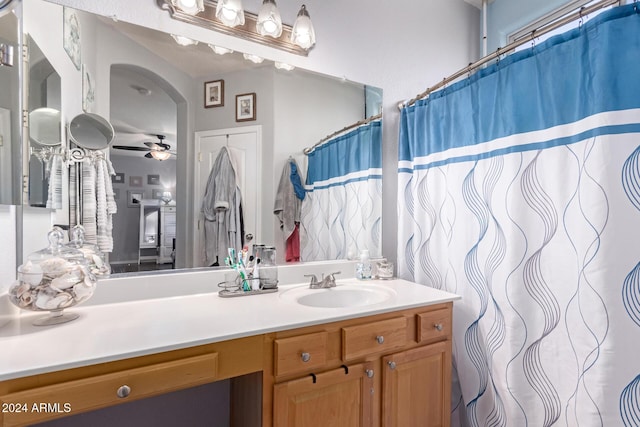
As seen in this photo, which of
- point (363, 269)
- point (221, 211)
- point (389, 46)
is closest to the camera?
point (221, 211)

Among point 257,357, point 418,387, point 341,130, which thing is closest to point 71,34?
point 341,130

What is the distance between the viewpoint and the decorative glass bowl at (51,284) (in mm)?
947

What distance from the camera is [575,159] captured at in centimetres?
111

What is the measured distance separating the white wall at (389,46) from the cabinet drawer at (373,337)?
0.73 meters

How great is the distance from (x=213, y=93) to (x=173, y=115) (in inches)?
8.3

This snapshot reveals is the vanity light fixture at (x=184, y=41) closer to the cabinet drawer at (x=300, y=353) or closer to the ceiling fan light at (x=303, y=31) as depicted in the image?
the ceiling fan light at (x=303, y=31)

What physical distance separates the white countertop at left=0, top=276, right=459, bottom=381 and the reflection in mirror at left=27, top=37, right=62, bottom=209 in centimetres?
43

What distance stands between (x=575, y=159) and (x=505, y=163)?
263 millimetres

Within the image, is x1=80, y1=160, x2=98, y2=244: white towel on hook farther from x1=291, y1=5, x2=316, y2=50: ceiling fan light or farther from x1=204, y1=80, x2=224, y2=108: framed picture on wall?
x1=291, y1=5, x2=316, y2=50: ceiling fan light

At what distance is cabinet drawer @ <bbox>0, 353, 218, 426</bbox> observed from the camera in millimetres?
763

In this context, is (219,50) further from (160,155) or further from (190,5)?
(160,155)

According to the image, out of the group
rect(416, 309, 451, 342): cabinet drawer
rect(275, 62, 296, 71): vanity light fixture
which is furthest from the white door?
rect(416, 309, 451, 342): cabinet drawer

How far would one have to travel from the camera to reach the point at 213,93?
1.52 meters

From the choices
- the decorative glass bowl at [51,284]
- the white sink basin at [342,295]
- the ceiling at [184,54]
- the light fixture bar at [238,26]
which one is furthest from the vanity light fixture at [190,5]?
the white sink basin at [342,295]
